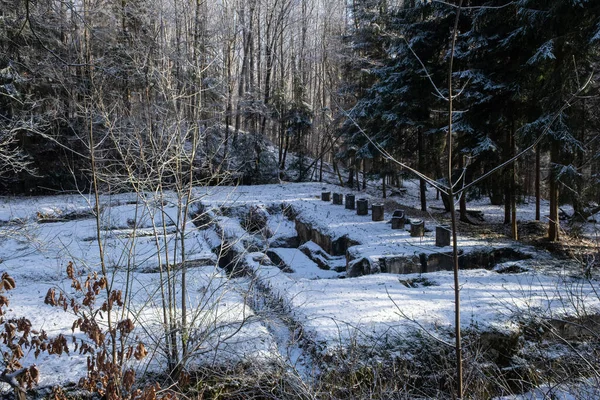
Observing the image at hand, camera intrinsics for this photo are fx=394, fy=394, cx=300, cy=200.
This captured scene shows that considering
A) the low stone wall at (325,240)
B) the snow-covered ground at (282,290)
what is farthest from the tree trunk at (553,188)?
the low stone wall at (325,240)

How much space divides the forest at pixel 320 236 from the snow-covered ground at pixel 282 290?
57 mm

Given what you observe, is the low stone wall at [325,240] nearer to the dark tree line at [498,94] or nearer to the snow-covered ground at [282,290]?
the snow-covered ground at [282,290]

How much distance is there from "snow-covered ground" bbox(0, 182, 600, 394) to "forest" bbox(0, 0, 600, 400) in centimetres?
6

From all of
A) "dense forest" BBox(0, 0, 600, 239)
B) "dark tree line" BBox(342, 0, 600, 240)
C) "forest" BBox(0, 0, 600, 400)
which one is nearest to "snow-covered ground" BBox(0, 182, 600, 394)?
"forest" BBox(0, 0, 600, 400)

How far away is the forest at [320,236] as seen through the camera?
158 inches

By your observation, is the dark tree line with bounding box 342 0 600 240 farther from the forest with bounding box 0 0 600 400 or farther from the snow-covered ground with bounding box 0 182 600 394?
the snow-covered ground with bounding box 0 182 600 394

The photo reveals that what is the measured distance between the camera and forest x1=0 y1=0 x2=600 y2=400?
4.02 m

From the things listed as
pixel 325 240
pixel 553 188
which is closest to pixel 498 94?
pixel 553 188

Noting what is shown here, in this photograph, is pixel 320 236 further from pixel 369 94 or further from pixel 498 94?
pixel 369 94

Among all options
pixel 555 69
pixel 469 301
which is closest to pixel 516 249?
pixel 469 301

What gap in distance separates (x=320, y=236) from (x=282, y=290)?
4.43 metres

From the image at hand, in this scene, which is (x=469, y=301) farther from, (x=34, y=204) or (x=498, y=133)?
(x=34, y=204)

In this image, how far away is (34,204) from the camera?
49.0ft

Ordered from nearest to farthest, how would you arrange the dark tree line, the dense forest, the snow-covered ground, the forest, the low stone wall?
the forest → the snow-covered ground → the dense forest → the dark tree line → the low stone wall
